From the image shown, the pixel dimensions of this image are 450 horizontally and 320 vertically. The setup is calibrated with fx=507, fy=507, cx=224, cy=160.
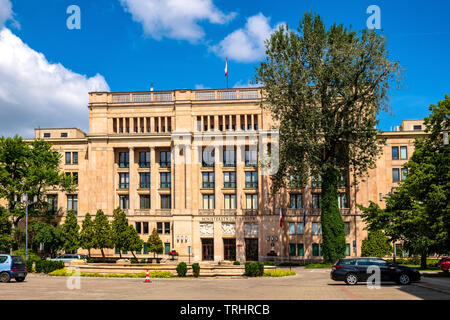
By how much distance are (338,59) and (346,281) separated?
2460 cm

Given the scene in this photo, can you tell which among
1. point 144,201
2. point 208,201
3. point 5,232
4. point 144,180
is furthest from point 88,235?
point 208,201

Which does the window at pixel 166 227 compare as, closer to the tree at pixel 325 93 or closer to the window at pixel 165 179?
the window at pixel 165 179

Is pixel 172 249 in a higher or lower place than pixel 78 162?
lower

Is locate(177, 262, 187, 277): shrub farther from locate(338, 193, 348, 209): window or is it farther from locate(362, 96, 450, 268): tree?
locate(338, 193, 348, 209): window

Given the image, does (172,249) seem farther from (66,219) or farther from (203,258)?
(66,219)

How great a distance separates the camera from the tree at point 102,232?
6219 cm

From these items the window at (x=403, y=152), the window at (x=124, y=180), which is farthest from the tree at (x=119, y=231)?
A: the window at (x=403, y=152)

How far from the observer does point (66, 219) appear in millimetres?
68000

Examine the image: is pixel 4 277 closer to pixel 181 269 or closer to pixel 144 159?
pixel 181 269

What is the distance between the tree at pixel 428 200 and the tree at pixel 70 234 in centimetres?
3850

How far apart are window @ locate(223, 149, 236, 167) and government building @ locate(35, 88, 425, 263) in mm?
138

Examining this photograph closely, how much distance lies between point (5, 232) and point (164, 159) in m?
22.7

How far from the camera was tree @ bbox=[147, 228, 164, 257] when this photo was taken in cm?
6575
